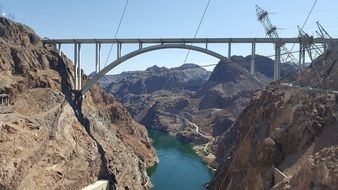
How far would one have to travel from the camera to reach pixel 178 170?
3150 inches

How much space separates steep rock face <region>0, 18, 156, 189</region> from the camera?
4322 cm

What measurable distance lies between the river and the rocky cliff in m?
18.1

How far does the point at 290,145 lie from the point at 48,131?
982 inches

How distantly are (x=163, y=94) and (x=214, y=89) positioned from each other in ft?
127

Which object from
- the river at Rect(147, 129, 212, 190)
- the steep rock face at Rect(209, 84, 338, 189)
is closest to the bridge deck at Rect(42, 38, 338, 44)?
the steep rock face at Rect(209, 84, 338, 189)

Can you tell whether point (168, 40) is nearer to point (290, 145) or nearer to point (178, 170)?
point (178, 170)

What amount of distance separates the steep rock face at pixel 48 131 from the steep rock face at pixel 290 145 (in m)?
15.3

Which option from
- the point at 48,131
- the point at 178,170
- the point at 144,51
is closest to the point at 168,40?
the point at 144,51

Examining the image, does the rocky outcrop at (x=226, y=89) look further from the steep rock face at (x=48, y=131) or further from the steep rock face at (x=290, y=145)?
the steep rock face at (x=290, y=145)

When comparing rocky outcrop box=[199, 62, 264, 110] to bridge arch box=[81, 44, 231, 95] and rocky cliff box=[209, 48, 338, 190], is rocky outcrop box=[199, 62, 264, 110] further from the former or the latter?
rocky cliff box=[209, 48, 338, 190]

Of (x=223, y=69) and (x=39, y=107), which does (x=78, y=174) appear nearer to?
(x=39, y=107)

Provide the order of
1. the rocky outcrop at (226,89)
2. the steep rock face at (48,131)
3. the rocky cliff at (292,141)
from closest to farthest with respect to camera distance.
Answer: the rocky cliff at (292,141), the steep rock face at (48,131), the rocky outcrop at (226,89)

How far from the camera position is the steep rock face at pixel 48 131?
43219 mm

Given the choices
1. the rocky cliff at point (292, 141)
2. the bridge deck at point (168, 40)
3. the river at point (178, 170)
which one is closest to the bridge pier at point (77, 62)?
the bridge deck at point (168, 40)
